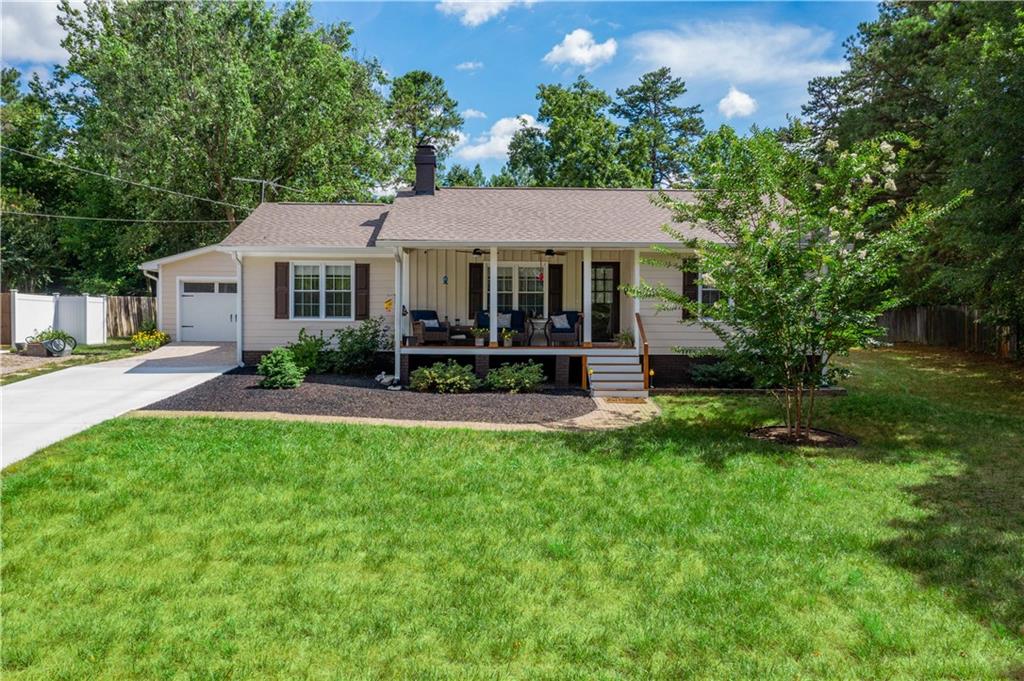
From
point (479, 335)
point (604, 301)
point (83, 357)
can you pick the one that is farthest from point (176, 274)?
point (604, 301)

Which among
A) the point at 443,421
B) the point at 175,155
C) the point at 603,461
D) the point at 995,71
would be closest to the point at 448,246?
the point at 443,421

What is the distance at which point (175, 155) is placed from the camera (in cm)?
2233

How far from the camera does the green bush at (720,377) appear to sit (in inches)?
481

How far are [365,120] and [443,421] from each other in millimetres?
21804

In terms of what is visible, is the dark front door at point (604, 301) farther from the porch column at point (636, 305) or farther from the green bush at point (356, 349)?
the green bush at point (356, 349)

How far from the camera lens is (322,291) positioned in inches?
572

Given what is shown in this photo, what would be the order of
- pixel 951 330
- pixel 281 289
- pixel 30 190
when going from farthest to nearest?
pixel 30 190
pixel 951 330
pixel 281 289

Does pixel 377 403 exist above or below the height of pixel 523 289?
below

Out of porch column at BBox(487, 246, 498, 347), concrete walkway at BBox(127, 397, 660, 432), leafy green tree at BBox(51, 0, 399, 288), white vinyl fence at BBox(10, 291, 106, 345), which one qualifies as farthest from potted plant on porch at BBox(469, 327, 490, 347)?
leafy green tree at BBox(51, 0, 399, 288)

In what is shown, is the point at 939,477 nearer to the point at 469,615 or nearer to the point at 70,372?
the point at 469,615

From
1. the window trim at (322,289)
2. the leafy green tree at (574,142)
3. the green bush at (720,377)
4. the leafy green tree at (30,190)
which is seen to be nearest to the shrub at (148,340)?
the window trim at (322,289)

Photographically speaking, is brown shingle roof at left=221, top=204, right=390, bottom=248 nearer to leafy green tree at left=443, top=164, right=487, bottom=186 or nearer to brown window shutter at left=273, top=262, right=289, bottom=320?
brown window shutter at left=273, top=262, right=289, bottom=320

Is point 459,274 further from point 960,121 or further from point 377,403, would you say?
point 960,121

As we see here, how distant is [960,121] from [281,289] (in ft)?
48.6
